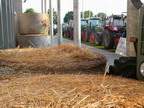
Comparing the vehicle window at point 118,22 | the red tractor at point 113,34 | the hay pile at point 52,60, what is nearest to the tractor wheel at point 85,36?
the vehicle window at point 118,22

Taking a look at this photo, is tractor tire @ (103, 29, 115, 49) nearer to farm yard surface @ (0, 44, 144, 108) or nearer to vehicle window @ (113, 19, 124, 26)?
vehicle window @ (113, 19, 124, 26)

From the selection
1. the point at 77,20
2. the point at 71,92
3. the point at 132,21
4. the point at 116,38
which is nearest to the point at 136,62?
the point at 132,21

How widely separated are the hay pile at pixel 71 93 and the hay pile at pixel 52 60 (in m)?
1.61

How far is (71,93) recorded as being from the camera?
2422mm

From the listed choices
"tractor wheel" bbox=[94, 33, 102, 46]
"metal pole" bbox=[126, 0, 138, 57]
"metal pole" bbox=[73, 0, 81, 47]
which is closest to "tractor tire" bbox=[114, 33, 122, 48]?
"tractor wheel" bbox=[94, 33, 102, 46]

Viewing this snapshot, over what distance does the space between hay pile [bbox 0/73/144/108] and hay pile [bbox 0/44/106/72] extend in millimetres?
1614

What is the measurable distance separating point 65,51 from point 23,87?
126 inches

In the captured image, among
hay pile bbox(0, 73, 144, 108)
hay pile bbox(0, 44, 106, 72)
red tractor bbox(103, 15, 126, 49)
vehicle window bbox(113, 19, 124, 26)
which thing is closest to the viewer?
hay pile bbox(0, 73, 144, 108)

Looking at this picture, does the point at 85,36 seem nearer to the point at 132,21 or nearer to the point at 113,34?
the point at 113,34

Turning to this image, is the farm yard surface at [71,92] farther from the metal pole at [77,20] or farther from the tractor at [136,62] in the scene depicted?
the metal pole at [77,20]

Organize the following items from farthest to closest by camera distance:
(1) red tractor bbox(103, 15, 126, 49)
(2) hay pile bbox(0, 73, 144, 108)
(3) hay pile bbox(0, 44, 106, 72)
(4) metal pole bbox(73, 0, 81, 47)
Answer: (1) red tractor bbox(103, 15, 126, 49)
(4) metal pole bbox(73, 0, 81, 47)
(3) hay pile bbox(0, 44, 106, 72)
(2) hay pile bbox(0, 73, 144, 108)

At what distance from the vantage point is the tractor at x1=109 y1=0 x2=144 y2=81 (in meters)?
3.73

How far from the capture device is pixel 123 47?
21.0 ft

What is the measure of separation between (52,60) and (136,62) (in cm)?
140
